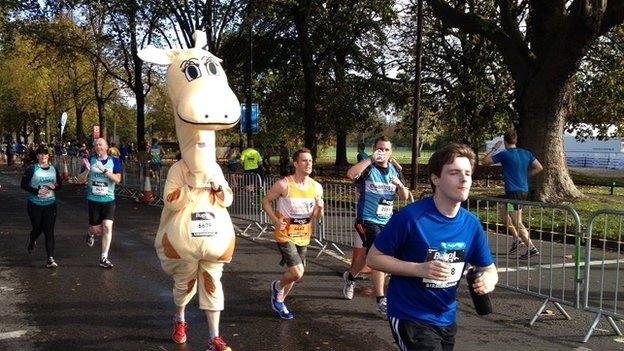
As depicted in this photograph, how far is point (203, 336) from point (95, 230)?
392cm

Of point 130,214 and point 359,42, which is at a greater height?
point 359,42

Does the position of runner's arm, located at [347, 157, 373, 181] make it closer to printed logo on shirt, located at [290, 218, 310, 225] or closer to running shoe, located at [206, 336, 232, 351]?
printed logo on shirt, located at [290, 218, 310, 225]

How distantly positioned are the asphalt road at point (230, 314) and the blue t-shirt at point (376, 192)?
1018 mm

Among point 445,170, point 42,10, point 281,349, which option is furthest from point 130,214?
point 42,10

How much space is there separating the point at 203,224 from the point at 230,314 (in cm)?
164

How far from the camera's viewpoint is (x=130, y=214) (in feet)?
→ 47.3

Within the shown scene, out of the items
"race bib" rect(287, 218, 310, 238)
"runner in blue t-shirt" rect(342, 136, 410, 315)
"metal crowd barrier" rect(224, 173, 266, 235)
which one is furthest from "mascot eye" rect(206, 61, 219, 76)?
"metal crowd barrier" rect(224, 173, 266, 235)

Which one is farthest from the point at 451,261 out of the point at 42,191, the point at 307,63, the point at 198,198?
the point at 307,63

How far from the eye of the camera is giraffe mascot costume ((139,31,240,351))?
4.79m

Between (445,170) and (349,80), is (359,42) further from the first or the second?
(445,170)

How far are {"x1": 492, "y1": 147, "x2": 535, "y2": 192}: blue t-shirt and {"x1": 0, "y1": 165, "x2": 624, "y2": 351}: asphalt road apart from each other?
9.00 feet

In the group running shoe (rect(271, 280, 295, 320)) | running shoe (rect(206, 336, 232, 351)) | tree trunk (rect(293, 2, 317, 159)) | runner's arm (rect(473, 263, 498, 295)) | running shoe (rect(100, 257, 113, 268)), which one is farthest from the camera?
tree trunk (rect(293, 2, 317, 159))

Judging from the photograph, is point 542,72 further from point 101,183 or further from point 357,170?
point 101,183

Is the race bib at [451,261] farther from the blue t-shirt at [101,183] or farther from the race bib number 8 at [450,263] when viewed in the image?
the blue t-shirt at [101,183]
